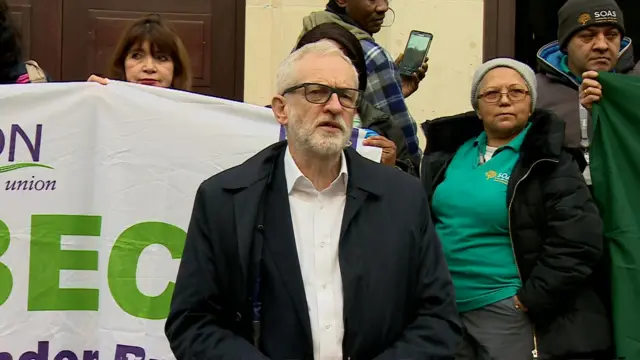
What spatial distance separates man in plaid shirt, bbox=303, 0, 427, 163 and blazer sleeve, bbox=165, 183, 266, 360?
1363mm

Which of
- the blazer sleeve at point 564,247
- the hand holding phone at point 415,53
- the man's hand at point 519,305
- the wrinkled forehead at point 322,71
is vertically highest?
the hand holding phone at point 415,53

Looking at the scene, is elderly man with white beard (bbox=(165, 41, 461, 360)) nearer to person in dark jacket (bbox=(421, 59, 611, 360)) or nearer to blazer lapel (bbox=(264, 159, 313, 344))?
blazer lapel (bbox=(264, 159, 313, 344))

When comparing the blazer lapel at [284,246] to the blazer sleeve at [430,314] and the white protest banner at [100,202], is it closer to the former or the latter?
the blazer sleeve at [430,314]

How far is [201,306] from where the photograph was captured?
227 cm

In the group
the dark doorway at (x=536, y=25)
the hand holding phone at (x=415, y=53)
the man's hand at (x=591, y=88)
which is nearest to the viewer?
the man's hand at (x=591, y=88)

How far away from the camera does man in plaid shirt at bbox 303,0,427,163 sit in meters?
3.52

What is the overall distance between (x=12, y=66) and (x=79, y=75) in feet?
5.52

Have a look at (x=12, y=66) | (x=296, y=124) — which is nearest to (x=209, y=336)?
(x=296, y=124)

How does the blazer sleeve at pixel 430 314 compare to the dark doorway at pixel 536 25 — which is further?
the dark doorway at pixel 536 25

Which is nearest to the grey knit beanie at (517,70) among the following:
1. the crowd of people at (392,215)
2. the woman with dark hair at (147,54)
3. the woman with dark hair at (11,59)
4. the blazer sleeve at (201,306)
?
the crowd of people at (392,215)

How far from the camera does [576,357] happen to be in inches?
120

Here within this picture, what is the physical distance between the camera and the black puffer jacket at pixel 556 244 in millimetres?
3010

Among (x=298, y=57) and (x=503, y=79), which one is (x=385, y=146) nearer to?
(x=503, y=79)

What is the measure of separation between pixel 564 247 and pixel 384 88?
98 cm
